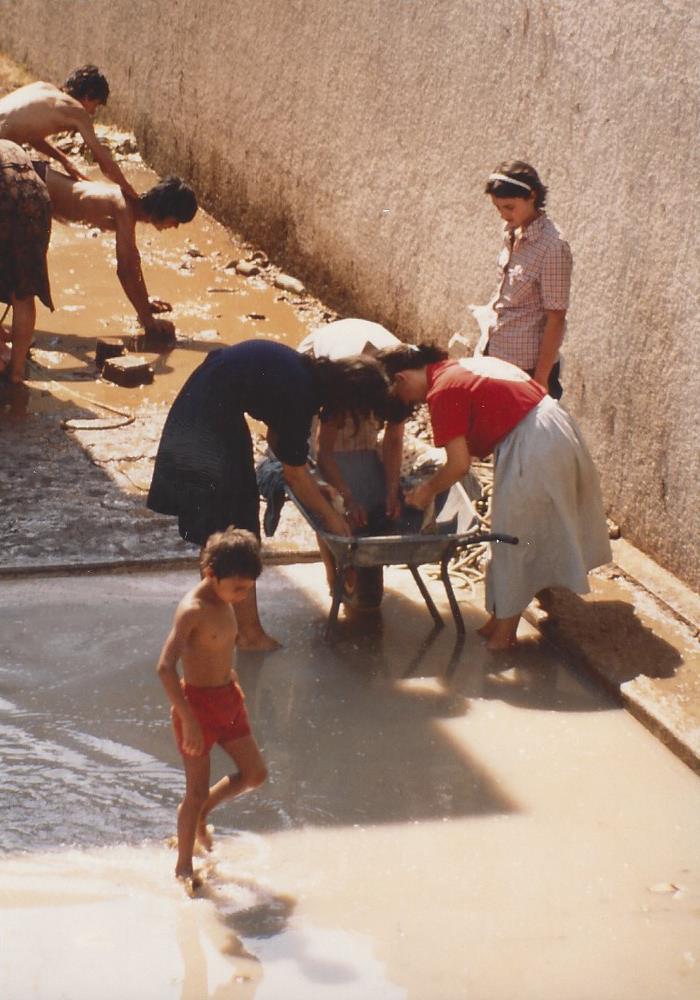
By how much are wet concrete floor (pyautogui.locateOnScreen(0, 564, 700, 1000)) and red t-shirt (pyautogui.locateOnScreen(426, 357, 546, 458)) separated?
884 mm

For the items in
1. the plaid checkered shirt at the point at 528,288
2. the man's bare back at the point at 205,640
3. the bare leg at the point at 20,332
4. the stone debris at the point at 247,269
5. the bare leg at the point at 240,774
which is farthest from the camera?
the stone debris at the point at 247,269

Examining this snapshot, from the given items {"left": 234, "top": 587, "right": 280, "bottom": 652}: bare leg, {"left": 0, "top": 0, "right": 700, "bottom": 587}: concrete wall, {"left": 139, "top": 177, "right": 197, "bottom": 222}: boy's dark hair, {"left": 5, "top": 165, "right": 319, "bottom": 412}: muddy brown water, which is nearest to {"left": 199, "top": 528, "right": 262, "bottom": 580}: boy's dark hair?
{"left": 234, "top": 587, "right": 280, "bottom": 652}: bare leg

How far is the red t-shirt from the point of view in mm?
5309

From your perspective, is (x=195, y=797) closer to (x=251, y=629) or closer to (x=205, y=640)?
(x=205, y=640)

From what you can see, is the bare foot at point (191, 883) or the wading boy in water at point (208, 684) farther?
the bare foot at point (191, 883)

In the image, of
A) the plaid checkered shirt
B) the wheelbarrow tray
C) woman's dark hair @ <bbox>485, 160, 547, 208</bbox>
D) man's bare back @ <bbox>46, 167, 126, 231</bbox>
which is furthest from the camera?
man's bare back @ <bbox>46, 167, 126, 231</bbox>

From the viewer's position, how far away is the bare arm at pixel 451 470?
529 centimetres

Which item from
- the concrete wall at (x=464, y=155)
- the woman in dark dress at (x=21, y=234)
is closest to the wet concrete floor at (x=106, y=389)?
the concrete wall at (x=464, y=155)

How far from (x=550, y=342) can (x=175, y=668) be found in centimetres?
282

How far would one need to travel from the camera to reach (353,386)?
16.3 feet

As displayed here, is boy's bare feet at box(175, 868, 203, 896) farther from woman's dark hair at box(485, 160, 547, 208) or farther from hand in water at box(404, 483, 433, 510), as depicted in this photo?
woman's dark hair at box(485, 160, 547, 208)

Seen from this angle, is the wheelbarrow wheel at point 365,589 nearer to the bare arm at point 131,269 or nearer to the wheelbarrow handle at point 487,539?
the wheelbarrow handle at point 487,539

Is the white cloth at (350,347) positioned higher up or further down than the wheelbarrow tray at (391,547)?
higher up

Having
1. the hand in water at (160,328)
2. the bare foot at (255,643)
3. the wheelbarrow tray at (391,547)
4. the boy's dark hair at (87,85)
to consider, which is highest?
the boy's dark hair at (87,85)
